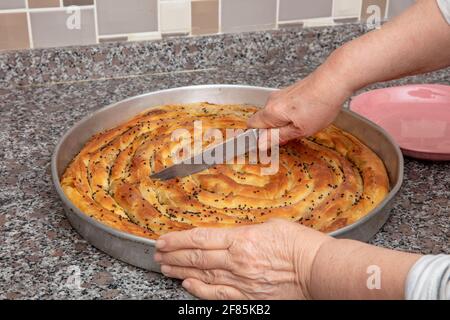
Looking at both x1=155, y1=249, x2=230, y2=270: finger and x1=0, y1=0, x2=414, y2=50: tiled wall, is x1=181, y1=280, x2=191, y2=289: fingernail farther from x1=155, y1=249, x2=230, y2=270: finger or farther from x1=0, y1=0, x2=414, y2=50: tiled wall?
x1=0, y1=0, x2=414, y2=50: tiled wall

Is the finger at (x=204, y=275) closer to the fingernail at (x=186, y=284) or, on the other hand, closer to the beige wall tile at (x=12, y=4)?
the fingernail at (x=186, y=284)

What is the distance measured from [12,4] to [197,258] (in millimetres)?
1005

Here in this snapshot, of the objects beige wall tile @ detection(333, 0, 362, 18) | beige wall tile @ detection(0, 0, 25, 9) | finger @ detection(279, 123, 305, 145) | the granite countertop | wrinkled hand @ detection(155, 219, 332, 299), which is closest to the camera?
wrinkled hand @ detection(155, 219, 332, 299)

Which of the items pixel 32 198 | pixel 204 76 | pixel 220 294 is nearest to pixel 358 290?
pixel 220 294

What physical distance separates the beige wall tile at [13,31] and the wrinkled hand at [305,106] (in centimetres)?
76

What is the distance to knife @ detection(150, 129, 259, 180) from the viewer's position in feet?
4.26

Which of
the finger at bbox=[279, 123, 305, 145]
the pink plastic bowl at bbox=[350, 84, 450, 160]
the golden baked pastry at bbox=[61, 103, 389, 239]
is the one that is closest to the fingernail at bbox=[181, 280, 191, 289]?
the golden baked pastry at bbox=[61, 103, 389, 239]

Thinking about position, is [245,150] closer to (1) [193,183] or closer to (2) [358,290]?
(1) [193,183]

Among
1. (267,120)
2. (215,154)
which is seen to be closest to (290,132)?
(267,120)

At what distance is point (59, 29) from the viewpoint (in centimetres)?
178

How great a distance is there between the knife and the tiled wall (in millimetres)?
627

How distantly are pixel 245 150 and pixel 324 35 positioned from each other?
0.75m

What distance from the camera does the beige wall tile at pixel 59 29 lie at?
1.76 metres

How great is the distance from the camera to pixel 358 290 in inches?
35.5
